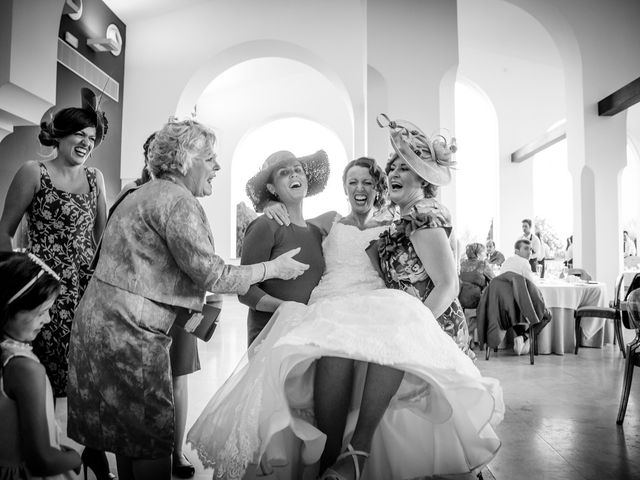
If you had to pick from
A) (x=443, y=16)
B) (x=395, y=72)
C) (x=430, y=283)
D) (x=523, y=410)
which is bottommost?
(x=523, y=410)

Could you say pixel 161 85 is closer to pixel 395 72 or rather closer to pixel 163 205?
pixel 395 72

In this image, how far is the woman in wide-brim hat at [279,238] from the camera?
2.16 meters

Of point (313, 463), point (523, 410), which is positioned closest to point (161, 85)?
point (523, 410)

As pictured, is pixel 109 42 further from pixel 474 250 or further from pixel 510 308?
pixel 510 308

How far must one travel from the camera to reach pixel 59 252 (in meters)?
2.20

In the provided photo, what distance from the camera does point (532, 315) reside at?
523 cm

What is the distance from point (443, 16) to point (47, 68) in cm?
363

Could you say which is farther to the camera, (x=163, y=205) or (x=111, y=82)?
(x=111, y=82)

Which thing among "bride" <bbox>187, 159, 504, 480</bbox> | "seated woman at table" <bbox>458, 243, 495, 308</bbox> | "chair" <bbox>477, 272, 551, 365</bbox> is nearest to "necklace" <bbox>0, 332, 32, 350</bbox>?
"bride" <bbox>187, 159, 504, 480</bbox>

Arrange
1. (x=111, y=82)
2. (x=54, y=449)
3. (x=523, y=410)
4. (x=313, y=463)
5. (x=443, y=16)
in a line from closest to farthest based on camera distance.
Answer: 1. (x=54, y=449)
2. (x=313, y=463)
3. (x=523, y=410)
4. (x=443, y=16)
5. (x=111, y=82)

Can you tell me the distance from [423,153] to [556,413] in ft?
7.30

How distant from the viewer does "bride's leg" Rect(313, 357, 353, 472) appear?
5.70ft

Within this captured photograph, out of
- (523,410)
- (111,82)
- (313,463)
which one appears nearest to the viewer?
(313,463)

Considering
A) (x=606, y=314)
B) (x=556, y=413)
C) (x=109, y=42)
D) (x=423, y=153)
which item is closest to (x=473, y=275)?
(x=606, y=314)
